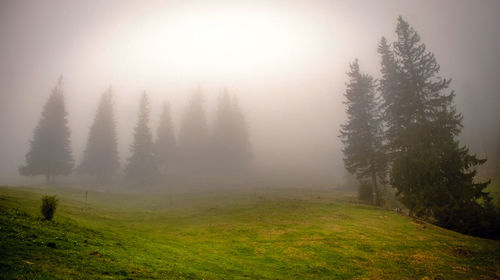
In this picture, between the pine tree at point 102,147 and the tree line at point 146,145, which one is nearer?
the tree line at point 146,145

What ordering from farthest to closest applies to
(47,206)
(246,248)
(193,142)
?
(193,142) < (246,248) < (47,206)

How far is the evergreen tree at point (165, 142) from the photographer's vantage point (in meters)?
69.9

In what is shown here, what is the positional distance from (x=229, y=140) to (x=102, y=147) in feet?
117

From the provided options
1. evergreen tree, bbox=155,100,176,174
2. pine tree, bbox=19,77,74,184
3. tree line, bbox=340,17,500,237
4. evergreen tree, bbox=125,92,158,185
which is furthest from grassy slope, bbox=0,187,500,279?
evergreen tree, bbox=155,100,176,174

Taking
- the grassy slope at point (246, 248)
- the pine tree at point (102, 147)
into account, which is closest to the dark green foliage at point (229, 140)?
the pine tree at point (102, 147)

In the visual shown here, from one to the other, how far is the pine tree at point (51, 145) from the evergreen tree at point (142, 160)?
44.9 ft

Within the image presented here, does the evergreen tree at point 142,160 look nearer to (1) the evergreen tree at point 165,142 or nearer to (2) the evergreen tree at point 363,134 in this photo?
(1) the evergreen tree at point 165,142

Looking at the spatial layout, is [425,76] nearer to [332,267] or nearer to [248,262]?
[332,267]

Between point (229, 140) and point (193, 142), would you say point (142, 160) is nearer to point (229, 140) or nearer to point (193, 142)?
point (193, 142)

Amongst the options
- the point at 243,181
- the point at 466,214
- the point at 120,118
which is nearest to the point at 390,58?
the point at 466,214

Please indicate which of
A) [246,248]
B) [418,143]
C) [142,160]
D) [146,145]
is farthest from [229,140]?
[246,248]

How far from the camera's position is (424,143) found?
27.8 meters

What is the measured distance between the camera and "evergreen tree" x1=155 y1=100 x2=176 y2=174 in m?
69.9

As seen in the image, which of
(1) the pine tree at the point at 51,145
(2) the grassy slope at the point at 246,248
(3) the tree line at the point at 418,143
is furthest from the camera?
(1) the pine tree at the point at 51,145
